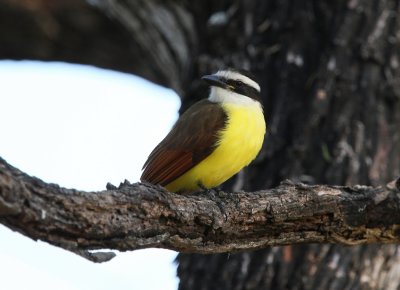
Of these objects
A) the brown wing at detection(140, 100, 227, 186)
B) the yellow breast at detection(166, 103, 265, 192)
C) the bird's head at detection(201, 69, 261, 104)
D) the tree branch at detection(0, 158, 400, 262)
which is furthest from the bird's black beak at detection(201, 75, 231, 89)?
the tree branch at detection(0, 158, 400, 262)

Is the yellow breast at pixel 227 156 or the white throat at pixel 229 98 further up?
the white throat at pixel 229 98

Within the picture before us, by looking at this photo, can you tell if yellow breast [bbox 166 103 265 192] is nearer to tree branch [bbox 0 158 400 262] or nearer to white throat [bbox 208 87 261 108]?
white throat [bbox 208 87 261 108]

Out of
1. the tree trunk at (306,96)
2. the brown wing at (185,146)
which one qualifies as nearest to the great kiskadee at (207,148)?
the brown wing at (185,146)

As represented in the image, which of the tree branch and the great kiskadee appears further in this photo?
the great kiskadee

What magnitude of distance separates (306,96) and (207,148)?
1.32m

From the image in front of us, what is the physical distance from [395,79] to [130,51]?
10.8 feet

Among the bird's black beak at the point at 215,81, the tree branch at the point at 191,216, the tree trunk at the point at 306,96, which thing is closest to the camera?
the tree branch at the point at 191,216

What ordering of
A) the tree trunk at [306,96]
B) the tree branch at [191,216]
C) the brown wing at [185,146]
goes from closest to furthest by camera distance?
the tree branch at [191,216] < the brown wing at [185,146] < the tree trunk at [306,96]

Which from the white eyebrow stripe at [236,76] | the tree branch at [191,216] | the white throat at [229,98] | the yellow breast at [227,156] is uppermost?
the white eyebrow stripe at [236,76]

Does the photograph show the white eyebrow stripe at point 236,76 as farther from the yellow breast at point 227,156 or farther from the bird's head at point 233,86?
the yellow breast at point 227,156

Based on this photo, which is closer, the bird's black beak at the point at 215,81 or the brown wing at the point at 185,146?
the brown wing at the point at 185,146

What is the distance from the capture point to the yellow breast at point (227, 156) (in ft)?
18.7

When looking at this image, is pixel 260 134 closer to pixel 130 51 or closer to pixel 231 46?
pixel 231 46

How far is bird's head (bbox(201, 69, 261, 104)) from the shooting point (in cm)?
627
